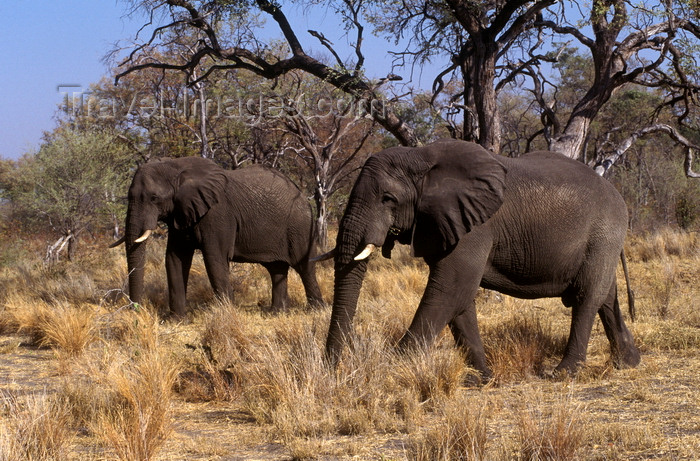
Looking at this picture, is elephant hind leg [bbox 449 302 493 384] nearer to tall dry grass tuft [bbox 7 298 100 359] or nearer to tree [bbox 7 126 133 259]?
tall dry grass tuft [bbox 7 298 100 359]

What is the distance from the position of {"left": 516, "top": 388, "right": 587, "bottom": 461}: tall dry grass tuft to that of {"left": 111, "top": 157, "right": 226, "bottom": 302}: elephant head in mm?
7008

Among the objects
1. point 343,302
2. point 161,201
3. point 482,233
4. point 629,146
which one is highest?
point 629,146

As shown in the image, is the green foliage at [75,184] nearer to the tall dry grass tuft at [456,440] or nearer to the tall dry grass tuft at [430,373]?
the tall dry grass tuft at [430,373]

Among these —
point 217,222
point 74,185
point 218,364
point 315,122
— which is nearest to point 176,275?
point 217,222

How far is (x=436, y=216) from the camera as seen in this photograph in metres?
5.89

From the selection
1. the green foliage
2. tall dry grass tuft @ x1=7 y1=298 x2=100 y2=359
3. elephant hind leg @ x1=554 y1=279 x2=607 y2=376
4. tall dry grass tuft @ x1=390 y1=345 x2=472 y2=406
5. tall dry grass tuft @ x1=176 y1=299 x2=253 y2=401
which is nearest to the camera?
tall dry grass tuft @ x1=390 y1=345 x2=472 y2=406

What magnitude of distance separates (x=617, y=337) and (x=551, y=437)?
3.19m

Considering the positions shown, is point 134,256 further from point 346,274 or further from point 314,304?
point 346,274

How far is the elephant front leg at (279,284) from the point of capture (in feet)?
36.1

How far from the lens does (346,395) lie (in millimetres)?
5254

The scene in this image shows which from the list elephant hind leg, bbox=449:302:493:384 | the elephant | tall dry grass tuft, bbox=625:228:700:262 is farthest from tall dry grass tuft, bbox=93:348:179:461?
tall dry grass tuft, bbox=625:228:700:262

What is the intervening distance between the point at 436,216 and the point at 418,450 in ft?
7.34

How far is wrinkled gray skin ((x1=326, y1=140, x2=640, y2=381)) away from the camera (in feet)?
19.5

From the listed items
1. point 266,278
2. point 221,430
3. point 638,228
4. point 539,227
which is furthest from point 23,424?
point 638,228
